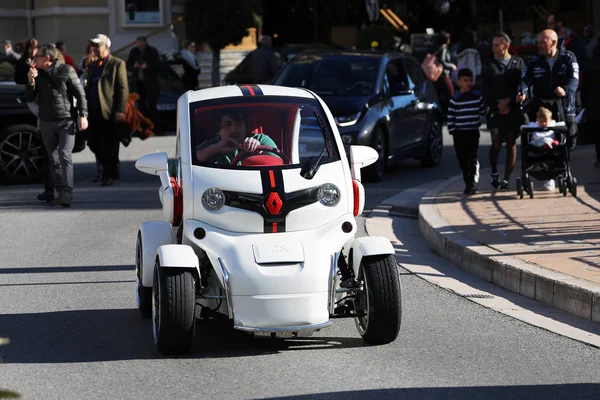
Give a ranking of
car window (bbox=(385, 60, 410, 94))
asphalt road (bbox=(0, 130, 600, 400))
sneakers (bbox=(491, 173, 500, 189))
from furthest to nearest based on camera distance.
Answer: car window (bbox=(385, 60, 410, 94)) < sneakers (bbox=(491, 173, 500, 189)) < asphalt road (bbox=(0, 130, 600, 400))

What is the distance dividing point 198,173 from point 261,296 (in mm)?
1105

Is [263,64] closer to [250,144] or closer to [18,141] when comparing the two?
[18,141]

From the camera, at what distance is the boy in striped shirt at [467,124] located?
13.6 m

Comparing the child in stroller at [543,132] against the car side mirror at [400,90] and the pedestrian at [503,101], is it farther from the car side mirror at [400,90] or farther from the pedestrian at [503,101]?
the car side mirror at [400,90]

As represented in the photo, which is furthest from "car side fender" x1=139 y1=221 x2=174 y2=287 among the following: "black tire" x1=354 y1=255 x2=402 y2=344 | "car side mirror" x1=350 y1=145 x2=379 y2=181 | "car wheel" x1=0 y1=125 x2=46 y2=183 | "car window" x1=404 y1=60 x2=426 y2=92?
"car window" x1=404 y1=60 x2=426 y2=92

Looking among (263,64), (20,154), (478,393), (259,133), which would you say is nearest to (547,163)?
(259,133)

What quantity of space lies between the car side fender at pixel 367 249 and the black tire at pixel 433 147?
10.8 metres

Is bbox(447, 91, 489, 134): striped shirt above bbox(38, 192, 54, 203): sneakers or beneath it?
above

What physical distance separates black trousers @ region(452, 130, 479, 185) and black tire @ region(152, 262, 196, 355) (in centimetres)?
695

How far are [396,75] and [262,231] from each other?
10369 millimetres

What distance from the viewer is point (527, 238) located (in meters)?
10.6

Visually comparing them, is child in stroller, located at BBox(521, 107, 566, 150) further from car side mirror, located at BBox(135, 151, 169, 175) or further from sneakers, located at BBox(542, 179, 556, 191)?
car side mirror, located at BBox(135, 151, 169, 175)

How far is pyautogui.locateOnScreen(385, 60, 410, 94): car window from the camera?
17266 mm

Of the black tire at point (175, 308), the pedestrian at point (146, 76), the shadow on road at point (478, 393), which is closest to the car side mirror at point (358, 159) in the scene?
the black tire at point (175, 308)
